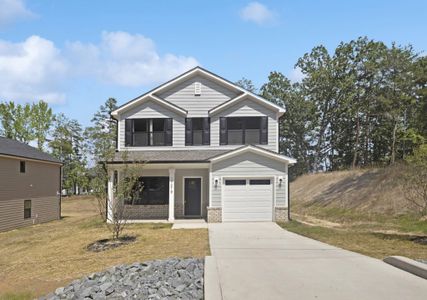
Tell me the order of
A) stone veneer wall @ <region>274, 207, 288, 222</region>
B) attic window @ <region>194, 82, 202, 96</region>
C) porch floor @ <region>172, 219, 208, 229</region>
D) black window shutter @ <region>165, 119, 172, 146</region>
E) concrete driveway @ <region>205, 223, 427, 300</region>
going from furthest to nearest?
attic window @ <region>194, 82, 202, 96</region> < black window shutter @ <region>165, 119, 172, 146</region> < stone veneer wall @ <region>274, 207, 288, 222</region> < porch floor @ <region>172, 219, 208, 229</region> < concrete driveway @ <region>205, 223, 427, 300</region>

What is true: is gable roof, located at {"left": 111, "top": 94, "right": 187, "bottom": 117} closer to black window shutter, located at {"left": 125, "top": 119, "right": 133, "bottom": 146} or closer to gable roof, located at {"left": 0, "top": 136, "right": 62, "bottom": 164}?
black window shutter, located at {"left": 125, "top": 119, "right": 133, "bottom": 146}

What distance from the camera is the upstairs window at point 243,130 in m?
21.8

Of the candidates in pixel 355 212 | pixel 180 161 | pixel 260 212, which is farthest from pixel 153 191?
pixel 355 212

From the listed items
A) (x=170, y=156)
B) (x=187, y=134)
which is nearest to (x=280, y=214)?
(x=170, y=156)

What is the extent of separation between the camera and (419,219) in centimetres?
1830

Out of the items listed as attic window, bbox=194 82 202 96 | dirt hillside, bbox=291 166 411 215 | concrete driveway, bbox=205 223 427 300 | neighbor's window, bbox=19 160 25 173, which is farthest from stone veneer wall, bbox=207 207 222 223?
neighbor's window, bbox=19 160 25 173

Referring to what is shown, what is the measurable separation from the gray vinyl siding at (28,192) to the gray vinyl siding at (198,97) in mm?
9749

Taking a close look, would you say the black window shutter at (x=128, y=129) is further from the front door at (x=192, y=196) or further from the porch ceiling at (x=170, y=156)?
the front door at (x=192, y=196)

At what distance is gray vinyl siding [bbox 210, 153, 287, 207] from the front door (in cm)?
212

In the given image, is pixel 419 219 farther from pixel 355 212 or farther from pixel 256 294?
pixel 256 294

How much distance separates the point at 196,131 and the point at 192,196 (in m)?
3.65

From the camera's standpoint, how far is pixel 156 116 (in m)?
22.1

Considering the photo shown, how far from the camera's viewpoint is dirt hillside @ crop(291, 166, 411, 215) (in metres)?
22.2

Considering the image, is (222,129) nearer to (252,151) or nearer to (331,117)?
(252,151)
